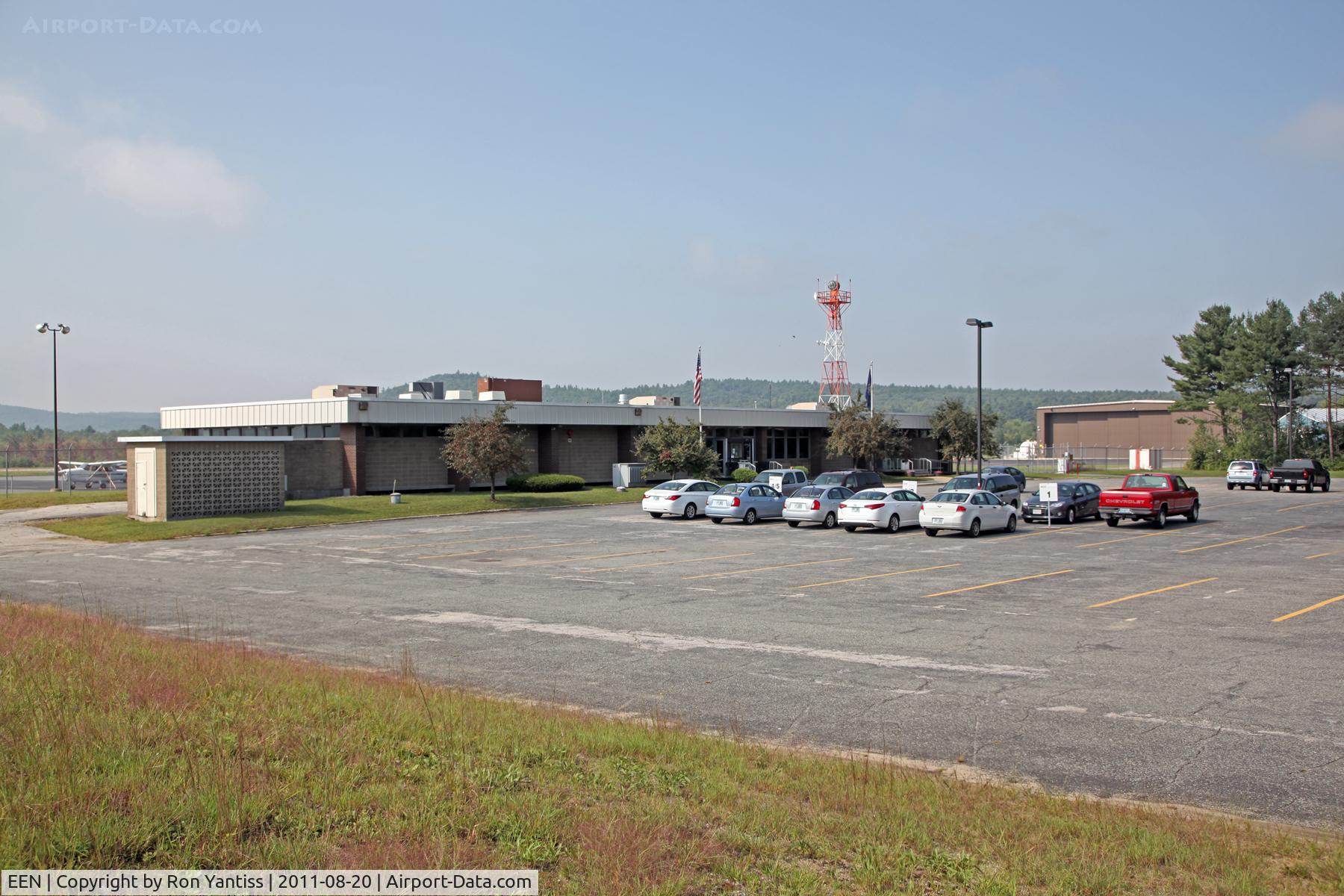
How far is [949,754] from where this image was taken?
8.95 meters

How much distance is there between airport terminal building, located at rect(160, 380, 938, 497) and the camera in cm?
4778

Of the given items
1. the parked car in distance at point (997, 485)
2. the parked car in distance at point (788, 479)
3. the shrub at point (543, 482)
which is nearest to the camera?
the parked car in distance at point (997, 485)

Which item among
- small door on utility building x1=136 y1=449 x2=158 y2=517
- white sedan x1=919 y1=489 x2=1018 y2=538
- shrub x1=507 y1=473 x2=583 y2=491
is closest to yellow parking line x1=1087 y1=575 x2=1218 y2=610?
white sedan x1=919 y1=489 x2=1018 y2=538

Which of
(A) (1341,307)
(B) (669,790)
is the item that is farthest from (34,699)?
(A) (1341,307)

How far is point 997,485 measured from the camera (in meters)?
40.0

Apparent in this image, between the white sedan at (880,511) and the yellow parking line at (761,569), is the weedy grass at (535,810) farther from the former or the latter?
the white sedan at (880,511)

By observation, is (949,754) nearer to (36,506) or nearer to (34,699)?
(34,699)

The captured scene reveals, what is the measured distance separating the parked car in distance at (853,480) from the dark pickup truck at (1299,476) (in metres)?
29.1

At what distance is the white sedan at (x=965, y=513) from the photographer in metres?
31.2

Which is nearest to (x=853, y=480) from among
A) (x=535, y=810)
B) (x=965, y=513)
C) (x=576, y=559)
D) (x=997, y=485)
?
(x=997, y=485)

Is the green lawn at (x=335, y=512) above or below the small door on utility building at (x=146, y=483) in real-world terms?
below

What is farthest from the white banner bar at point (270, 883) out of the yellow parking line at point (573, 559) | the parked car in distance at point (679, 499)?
the parked car in distance at point (679, 499)

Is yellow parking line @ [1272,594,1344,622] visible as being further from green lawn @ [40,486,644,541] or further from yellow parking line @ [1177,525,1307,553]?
green lawn @ [40,486,644,541]

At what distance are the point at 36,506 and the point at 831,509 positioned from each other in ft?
110
